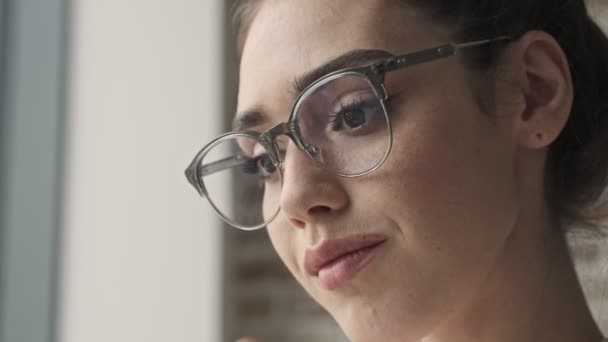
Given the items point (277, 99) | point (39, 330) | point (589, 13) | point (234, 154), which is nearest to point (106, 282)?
point (39, 330)

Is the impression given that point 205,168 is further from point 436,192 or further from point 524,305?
point 524,305

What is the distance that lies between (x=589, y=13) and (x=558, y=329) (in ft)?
1.54

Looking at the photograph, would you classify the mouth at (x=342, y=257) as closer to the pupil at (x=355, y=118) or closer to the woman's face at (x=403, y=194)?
→ the woman's face at (x=403, y=194)

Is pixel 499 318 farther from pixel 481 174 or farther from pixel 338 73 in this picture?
pixel 338 73

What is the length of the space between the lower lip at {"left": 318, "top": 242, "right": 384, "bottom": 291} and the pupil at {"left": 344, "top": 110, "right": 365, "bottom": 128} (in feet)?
0.46

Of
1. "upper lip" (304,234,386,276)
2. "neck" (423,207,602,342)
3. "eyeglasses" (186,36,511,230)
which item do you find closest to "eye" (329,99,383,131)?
"eyeglasses" (186,36,511,230)

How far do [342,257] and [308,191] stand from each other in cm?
9

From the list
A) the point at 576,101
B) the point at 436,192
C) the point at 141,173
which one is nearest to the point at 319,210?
the point at 436,192

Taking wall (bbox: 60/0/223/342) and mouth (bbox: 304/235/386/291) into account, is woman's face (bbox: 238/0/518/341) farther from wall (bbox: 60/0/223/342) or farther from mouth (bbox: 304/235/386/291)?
wall (bbox: 60/0/223/342)

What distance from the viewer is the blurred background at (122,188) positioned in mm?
1425

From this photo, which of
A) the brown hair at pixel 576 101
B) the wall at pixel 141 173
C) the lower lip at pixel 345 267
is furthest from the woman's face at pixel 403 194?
the wall at pixel 141 173

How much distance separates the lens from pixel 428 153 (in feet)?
2.62

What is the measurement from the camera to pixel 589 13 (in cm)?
105

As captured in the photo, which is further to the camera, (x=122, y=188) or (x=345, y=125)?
(x=122, y=188)
